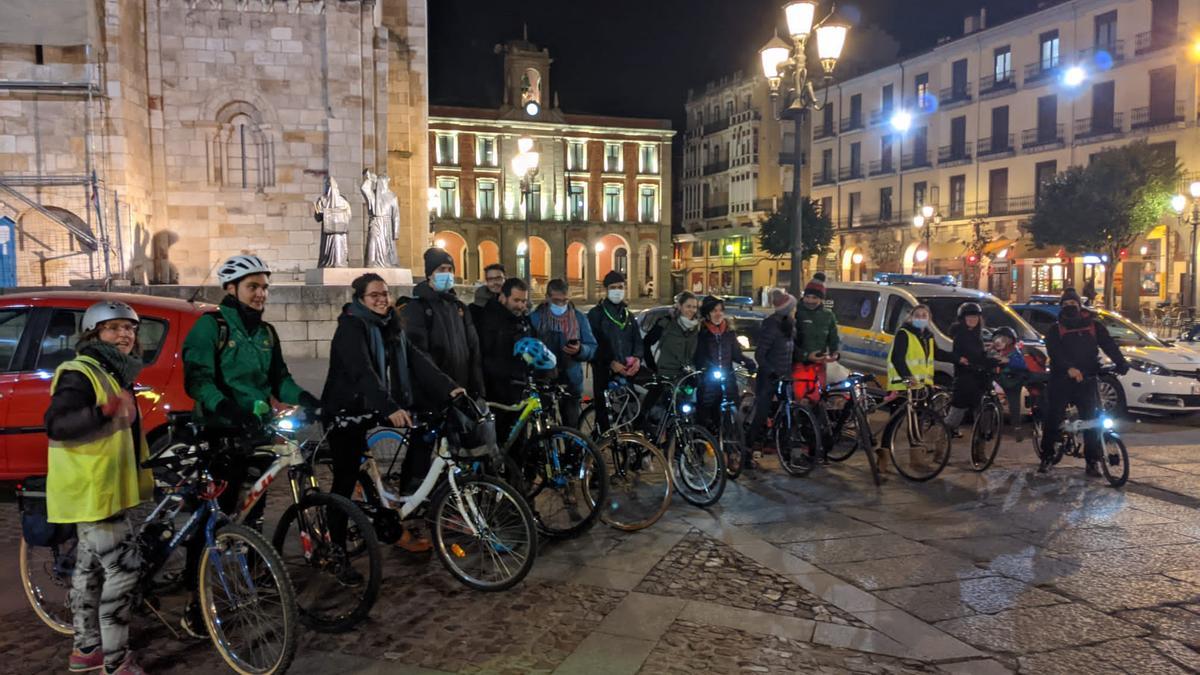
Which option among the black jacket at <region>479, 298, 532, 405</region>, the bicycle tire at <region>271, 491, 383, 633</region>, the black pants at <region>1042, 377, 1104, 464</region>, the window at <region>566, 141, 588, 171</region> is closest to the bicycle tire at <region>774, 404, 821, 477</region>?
the black pants at <region>1042, 377, 1104, 464</region>

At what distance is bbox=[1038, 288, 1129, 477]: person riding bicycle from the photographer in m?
7.65

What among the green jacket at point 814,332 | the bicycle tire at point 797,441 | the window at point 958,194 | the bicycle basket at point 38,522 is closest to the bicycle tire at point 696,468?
the bicycle tire at point 797,441

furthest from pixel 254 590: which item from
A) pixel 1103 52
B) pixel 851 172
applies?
pixel 851 172

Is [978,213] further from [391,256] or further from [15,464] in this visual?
[15,464]

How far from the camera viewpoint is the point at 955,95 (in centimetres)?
4156

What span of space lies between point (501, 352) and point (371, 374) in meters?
1.90

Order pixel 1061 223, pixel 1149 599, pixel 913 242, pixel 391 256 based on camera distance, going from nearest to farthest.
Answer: pixel 1149 599 < pixel 391 256 < pixel 1061 223 < pixel 913 242

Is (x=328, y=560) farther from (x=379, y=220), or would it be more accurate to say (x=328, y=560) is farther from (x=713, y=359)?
(x=379, y=220)

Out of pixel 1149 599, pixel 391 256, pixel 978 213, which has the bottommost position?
pixel 1149 599

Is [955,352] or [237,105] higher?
[237,105]

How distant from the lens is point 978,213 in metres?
40.1

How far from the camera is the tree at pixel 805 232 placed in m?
45.8

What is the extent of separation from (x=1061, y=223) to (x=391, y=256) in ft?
84.7

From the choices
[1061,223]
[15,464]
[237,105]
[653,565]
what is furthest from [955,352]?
[1061,223]
